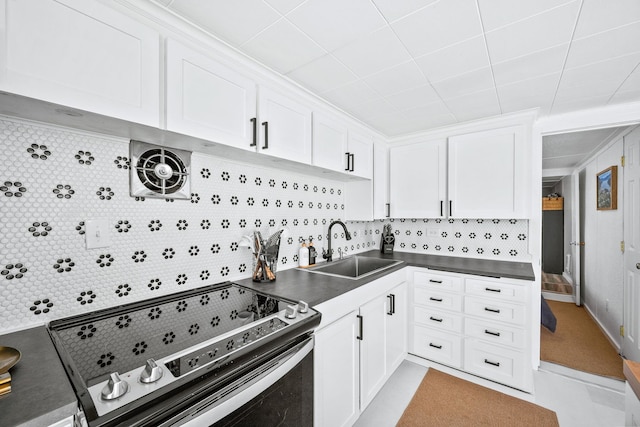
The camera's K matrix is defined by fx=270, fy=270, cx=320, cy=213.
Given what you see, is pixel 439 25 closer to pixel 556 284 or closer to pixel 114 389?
pixel 114 389

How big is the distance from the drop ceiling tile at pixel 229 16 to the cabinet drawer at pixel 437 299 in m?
2.26

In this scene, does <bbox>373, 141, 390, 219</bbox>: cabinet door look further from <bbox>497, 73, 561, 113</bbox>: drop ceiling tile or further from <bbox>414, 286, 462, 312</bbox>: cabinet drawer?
<bbox>497, 73, 561, 113</bbox>: drop ceiling tile

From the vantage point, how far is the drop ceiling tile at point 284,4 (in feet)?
3.71

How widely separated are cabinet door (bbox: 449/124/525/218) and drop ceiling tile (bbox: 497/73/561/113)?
0.73 ft

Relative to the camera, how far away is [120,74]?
1005mm

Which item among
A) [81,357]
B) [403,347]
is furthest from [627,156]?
[81,357]

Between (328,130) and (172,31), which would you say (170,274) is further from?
(328,130)

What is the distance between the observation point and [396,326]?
2.27m

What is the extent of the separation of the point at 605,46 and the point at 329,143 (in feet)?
5.25

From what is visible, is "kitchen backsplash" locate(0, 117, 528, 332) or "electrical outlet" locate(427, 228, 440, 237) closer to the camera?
"kitchen backsplash" locate(0, 117, 528, 332)

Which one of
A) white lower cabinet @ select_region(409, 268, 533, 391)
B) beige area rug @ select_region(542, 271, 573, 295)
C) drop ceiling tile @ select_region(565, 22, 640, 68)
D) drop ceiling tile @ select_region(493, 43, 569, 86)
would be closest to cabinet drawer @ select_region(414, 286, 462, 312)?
white lower cabinet @ select_region(409, 268, 533, 391)

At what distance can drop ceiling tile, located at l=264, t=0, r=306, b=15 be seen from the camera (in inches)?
44.5

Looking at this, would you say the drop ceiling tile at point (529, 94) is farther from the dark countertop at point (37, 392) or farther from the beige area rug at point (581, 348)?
the dark countertop at point (37, 392)

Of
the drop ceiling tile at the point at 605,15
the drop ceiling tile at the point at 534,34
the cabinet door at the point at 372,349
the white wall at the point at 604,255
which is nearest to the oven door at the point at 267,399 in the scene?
the cabinet door at the point at 372,349
